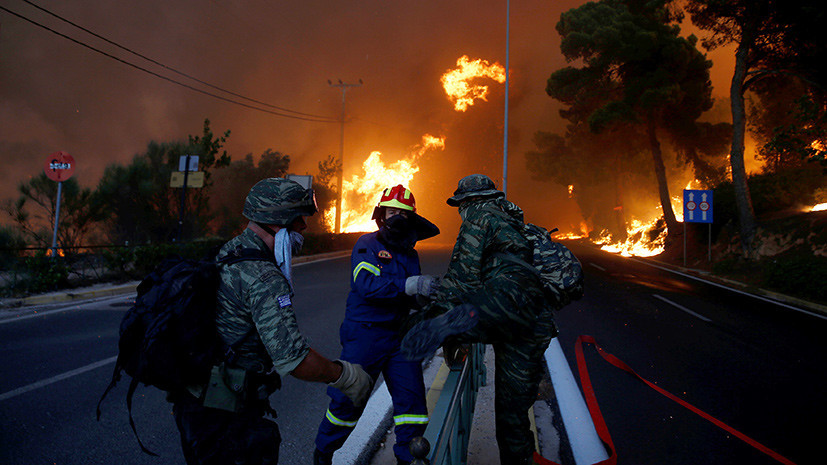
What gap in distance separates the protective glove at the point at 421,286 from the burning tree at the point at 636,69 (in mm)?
22603

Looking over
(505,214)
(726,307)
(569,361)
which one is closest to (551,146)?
(726,307)

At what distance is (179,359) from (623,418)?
3596mm

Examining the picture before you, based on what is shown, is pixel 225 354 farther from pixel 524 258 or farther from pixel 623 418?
pixel 623 418

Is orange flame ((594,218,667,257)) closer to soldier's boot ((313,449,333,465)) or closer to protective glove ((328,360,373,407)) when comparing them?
soldier's boot ((313,449,333,465))

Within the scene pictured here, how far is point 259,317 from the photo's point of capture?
5.34 feet

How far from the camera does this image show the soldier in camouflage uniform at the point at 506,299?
2.29 meters

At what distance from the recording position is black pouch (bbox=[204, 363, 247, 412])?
164cm

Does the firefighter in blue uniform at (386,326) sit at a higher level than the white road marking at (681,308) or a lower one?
higher

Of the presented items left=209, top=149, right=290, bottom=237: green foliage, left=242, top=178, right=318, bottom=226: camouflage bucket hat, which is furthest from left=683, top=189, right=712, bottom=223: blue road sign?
Answer: left=209, top=149, right=290, bottom=237: green foliage

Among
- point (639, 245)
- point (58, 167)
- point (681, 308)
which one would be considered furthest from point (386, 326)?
point (639, 245)

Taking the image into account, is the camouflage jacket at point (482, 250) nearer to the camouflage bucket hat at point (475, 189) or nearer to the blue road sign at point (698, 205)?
the camouflage bucket hat at point (475, 189)

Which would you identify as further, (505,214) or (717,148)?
(717,148)

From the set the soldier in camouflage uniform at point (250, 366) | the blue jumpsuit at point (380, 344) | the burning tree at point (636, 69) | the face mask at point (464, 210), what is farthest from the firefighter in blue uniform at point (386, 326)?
the burning tree at point (636, 69)

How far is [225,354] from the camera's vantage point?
171 centimetres
